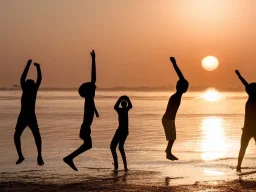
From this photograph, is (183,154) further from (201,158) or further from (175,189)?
(175,189)

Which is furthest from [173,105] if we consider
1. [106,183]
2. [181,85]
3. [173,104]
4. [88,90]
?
[106,183]

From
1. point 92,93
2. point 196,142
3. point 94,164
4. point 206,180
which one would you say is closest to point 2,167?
point 94,164

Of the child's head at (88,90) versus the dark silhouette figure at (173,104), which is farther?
the dark silhouette figure at (173,104)

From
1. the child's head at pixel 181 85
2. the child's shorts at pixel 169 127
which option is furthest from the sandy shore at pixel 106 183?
the child's head at pixel 181 85

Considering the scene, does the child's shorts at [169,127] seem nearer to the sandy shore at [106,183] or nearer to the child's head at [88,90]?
the sandy shore at [106,183]

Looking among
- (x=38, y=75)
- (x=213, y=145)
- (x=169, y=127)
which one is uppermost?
(x=38, y=75)

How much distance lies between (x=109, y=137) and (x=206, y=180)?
12.7 meters

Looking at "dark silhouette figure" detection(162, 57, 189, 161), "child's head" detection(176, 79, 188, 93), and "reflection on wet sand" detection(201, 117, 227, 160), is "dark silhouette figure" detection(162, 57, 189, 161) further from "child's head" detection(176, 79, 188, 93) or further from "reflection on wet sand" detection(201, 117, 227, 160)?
"reflection on wet sand" detection(201, 117, 227, 160)

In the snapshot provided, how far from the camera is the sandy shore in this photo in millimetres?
11508

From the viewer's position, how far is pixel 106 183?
12.2m

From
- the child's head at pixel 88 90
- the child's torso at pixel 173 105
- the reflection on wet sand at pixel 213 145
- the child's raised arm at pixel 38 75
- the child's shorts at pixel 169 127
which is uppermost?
the child's raised arm at pixel 38 75

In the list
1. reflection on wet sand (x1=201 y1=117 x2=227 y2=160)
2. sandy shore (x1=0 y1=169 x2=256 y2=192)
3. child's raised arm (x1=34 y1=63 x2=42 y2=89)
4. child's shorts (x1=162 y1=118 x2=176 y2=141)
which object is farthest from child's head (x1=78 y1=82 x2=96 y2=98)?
reflection on wet sand (x1=201 y1=117 x2=227 y2=160)

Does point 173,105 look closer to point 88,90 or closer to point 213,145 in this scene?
point 88,90

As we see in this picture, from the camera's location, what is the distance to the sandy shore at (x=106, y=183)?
1151 cm
